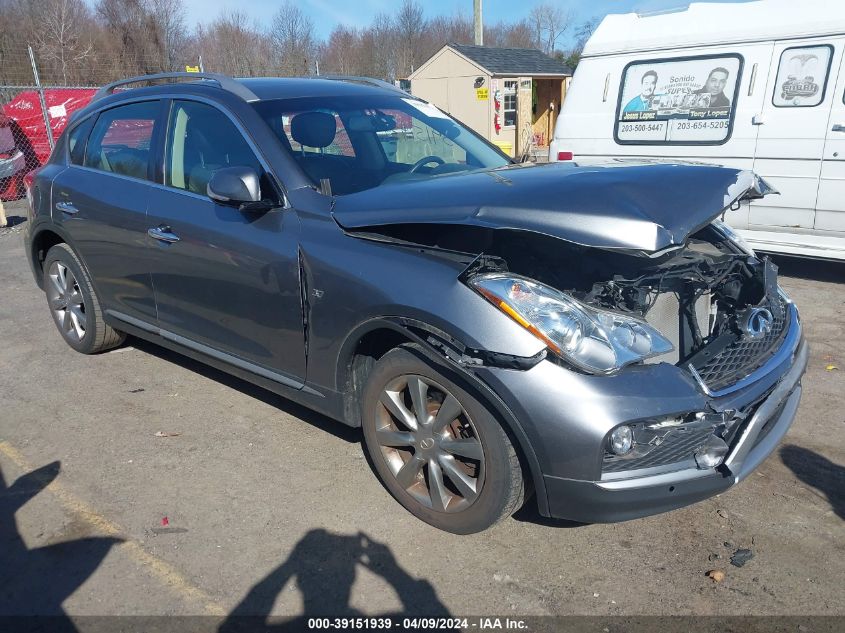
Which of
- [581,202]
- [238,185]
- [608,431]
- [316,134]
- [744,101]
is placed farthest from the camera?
[744,101]

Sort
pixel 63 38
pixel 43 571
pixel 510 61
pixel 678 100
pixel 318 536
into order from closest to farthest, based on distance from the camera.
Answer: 1. pixel 43 571
2. pixel 318 536
3. pixel 678 100
4. pixel 510 61
5. pixel 63 38

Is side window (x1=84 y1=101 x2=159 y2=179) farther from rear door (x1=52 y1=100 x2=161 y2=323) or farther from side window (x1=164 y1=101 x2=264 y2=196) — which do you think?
side window (x1=164 y1=101 x2=264 y2=196)

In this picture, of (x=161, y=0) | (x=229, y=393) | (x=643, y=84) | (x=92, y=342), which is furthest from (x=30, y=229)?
(x=161, y=0)

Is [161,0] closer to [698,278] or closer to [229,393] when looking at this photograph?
[229,393]

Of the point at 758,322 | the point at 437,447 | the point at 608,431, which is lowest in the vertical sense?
the point at 437,447

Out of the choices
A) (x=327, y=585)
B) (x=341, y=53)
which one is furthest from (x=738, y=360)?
(x=341, y=53)

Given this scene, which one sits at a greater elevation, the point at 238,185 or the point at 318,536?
the point at 238,185

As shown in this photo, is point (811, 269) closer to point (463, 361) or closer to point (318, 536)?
point (463, 361)

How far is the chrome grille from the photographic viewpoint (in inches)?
107

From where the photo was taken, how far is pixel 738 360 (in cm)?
286

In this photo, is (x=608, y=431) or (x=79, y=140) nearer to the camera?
(x=608, y=431)

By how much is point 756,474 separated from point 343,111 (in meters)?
2.87

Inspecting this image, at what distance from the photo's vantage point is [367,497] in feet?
10.8

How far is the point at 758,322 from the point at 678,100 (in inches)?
195
